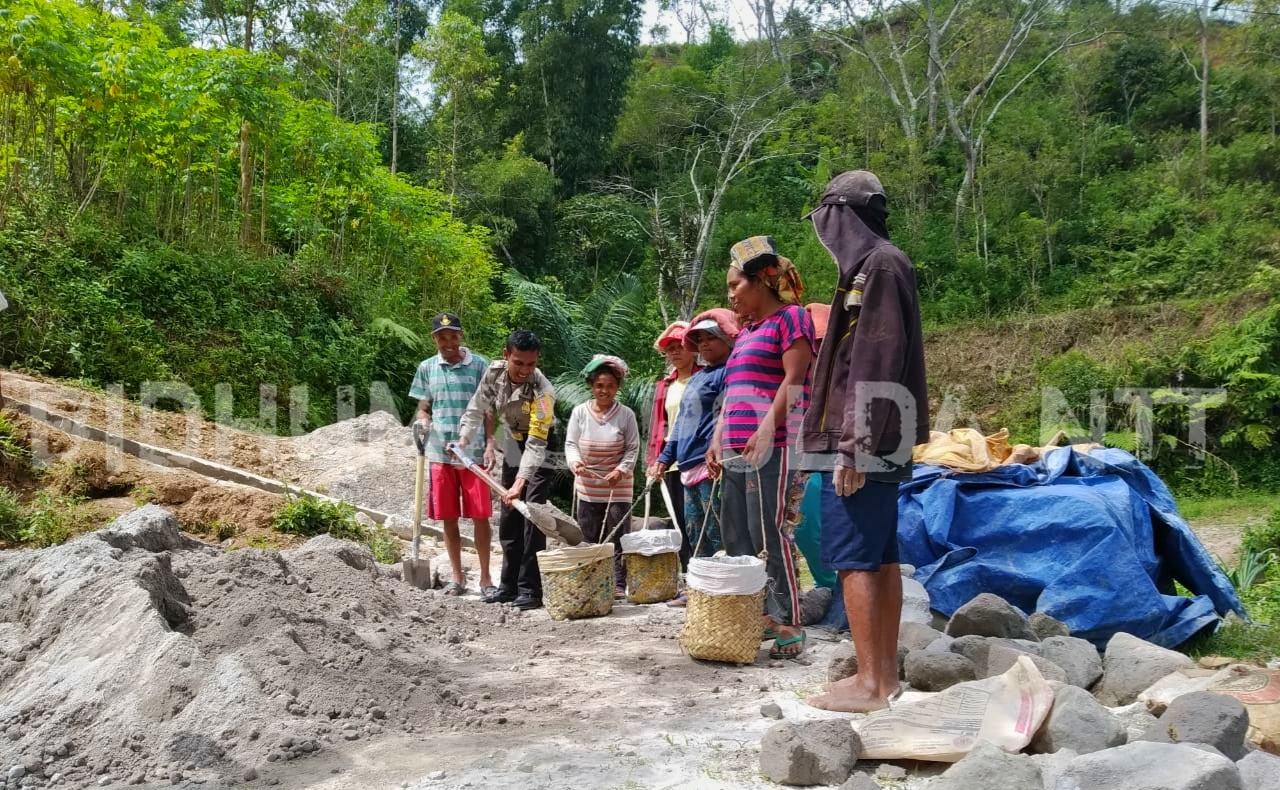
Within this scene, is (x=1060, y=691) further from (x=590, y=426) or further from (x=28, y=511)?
(x=28, y=511)

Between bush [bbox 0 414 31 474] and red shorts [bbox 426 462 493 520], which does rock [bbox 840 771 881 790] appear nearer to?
red shorts [bbox 426 462 493 520]

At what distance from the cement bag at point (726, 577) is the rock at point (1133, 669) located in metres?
1.30

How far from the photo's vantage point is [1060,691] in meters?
2.85

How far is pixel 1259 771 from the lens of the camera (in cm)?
234

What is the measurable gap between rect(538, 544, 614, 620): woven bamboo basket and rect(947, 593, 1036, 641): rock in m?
1.86

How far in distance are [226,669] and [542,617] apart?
2089 mm

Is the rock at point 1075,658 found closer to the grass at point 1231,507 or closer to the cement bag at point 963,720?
the cement bag at point 963,720

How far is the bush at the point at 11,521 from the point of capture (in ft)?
19.5

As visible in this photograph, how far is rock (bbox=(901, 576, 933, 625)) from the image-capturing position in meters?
4.37


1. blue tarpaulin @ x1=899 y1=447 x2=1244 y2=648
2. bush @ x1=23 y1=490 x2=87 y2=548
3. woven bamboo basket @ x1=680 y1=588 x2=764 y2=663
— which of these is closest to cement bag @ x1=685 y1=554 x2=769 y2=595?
woven bamboo basket @ x1=680 y1=588 x2=764 y2=663

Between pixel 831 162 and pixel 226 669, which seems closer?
pixel 226 669

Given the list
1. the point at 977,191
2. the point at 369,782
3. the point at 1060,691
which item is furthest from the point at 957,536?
the point at 977,191

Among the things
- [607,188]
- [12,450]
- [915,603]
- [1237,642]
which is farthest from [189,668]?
[607,188]

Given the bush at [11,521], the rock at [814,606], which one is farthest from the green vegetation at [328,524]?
the rock at [814,606]
